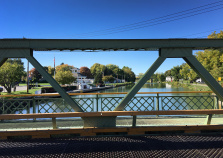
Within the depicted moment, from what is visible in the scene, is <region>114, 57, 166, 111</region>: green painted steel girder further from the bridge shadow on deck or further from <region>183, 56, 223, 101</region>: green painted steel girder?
<region>183, 56, 223, 101</region>: green painted steel girder

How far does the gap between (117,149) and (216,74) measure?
26.9 m

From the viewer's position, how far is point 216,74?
917 inches

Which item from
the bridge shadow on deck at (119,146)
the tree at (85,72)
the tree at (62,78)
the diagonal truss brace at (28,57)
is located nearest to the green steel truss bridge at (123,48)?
the diagonal truss brace at (28,57)

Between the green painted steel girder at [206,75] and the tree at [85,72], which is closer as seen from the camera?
the green painted steel girder at [206,75]

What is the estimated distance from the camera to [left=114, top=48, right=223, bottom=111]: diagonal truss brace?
12.2 feet

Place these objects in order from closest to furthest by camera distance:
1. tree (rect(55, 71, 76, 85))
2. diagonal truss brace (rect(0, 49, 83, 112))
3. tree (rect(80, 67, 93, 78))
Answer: diagonal truss brace (rect(0, 49, 83, 112)) → tree (rect(55, 71, 76, 85)) → tree (rect(80, 67, 93, 78))

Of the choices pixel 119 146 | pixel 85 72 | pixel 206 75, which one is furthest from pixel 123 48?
pixel 85 72

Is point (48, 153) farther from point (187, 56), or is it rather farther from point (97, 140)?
point (187, 56)

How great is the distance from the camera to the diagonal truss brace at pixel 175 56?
3719mm

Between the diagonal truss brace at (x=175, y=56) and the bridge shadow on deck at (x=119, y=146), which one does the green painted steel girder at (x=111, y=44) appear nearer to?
the diagonal truss brace at (x=175, y=56)

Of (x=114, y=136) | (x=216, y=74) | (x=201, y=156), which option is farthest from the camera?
(x=216, y=74)

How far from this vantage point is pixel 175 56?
12.5 ft

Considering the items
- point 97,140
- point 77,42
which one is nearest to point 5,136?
point 97,140

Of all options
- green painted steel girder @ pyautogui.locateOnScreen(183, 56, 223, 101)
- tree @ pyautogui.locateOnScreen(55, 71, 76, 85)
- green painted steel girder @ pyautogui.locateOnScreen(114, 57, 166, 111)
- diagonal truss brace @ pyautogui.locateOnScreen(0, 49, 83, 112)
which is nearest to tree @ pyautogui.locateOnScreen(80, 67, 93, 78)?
tree @ pyautogui.locateOnScreen(55, 71, 76, 85)
